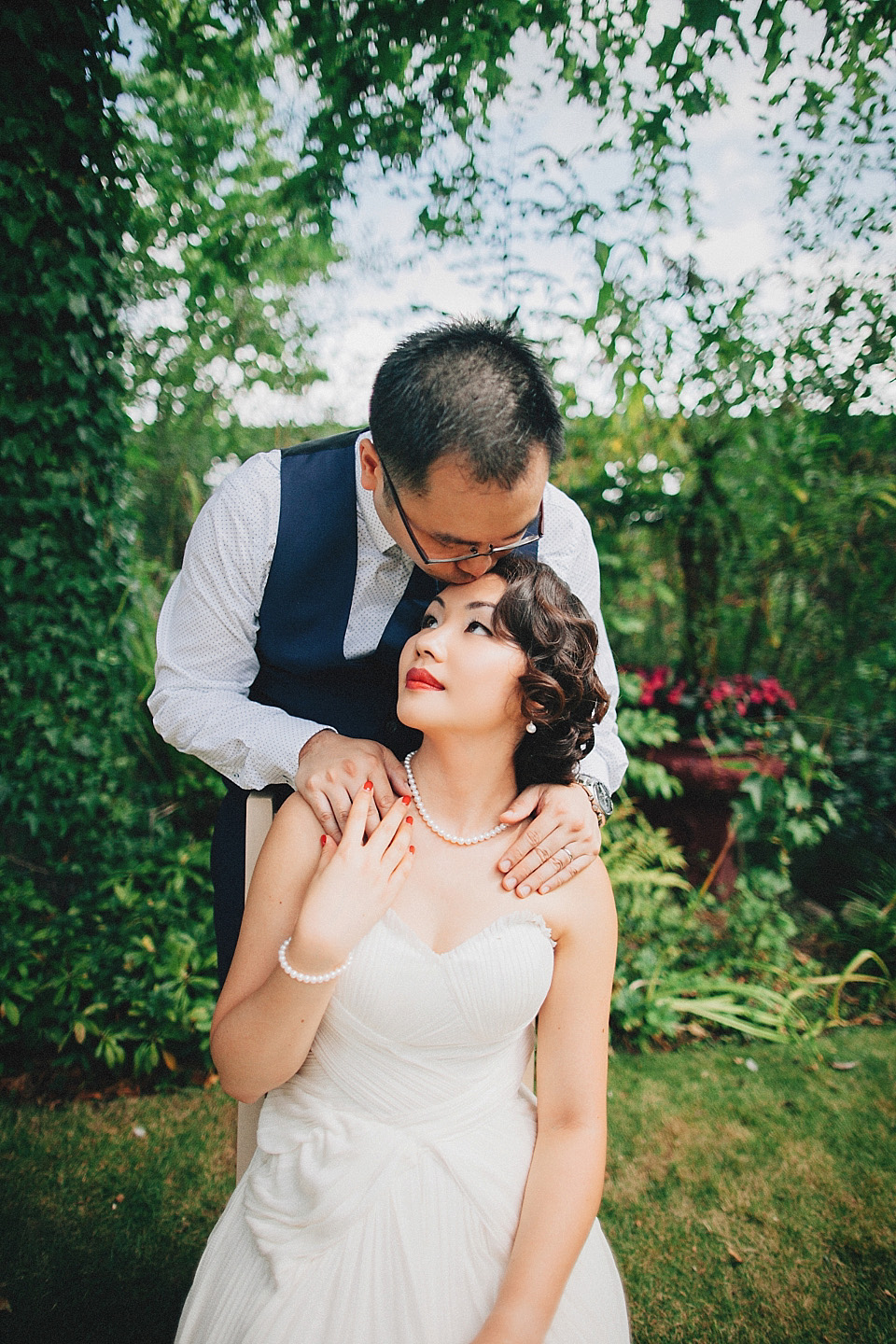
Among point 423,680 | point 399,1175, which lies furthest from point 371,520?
point 399,1175

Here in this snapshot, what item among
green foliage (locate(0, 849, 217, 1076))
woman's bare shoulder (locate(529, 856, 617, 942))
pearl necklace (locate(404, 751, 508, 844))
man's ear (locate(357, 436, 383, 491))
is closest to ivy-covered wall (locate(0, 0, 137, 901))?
green foliage (locate(0, 849, 217, 1076))

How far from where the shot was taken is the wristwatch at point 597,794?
5.65 feet

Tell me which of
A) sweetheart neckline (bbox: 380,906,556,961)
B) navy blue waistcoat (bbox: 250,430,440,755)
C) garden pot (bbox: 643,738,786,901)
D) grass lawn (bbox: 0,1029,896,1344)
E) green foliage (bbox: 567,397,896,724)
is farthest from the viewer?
green foliage (bbox: 567,397,896,724)

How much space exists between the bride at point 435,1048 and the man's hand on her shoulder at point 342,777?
41 millimetres

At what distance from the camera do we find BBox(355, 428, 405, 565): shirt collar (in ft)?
6.08

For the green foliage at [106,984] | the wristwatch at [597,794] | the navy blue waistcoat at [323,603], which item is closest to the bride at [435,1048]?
the wristwatch at [597,794]

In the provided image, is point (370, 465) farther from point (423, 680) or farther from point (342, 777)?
point (342, 777)

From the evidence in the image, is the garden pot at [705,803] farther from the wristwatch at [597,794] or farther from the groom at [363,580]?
the wristwatch at [597,794]

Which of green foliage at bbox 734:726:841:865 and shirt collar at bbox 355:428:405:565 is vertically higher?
shirt collar at bbox 355:428:405:565

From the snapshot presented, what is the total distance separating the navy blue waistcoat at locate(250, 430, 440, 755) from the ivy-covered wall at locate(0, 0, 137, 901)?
1876mm

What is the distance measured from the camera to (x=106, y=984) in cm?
295

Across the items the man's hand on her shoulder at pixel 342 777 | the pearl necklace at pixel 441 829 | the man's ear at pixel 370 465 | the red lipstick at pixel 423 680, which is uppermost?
the man's ear at pixel 370 465

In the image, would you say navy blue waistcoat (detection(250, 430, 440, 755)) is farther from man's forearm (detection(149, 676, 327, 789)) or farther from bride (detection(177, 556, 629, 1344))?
bride (detection(177, 556, 629, 1344))

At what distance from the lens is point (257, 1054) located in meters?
1.35
